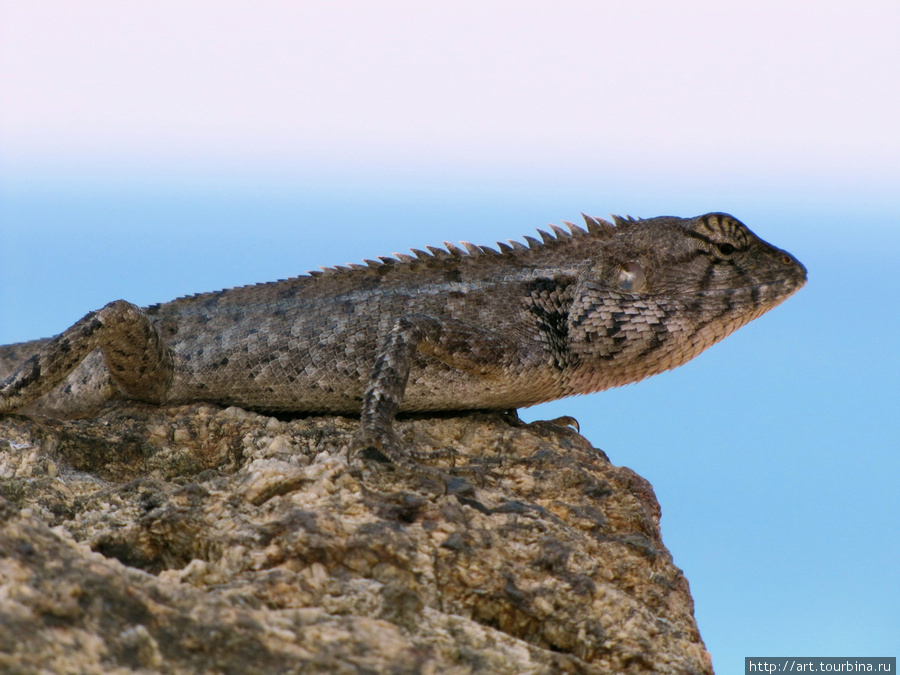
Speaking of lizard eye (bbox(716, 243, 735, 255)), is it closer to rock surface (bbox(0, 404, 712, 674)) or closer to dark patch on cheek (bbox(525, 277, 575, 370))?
dark patch on cheek (bbox(525, 277, 575, 370))

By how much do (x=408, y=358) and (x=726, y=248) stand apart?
2.31 meters

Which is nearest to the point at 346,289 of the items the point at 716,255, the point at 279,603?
the point at 716,255

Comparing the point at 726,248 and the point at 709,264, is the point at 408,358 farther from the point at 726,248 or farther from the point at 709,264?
the point at 726,248

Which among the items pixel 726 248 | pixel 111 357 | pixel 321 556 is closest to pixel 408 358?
pixel 321 556

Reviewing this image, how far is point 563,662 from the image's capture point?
140 inches

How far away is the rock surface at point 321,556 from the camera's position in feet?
9.60

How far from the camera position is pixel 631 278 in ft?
20.6

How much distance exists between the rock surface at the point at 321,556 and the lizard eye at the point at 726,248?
160 cm

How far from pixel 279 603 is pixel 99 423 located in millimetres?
2790

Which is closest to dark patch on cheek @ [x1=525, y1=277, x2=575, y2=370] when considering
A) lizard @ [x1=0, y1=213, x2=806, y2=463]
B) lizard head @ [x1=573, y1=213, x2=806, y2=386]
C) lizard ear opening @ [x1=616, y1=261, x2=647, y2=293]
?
lizard @ [x1=0, y1=213, x2=806, y2=463]

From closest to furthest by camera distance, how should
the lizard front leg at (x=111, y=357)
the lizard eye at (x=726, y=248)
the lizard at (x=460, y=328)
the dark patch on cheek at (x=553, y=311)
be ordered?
the lizard front leg at (x=111, y=357)
the lizard at (x=460, y=328)
the dark patch on cheek at (x=553, y=311)
the lizard eye at (x=726, y=248)

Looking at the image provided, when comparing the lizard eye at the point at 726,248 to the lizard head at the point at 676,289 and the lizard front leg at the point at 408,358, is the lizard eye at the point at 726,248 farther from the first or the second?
the lizard front leg at the point at 408,358

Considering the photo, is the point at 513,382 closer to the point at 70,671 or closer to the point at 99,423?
the point at 99,423

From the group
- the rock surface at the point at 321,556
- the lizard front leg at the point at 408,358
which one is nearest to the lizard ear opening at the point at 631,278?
the lizard front leg at the point at 408,358
